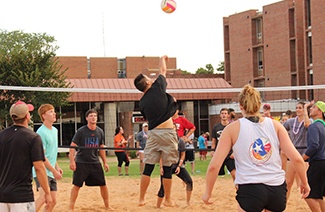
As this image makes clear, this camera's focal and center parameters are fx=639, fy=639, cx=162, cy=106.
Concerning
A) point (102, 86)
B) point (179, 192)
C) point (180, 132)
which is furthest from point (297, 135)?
point (102, 86)

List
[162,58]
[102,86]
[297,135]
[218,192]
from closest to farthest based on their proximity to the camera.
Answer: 1. [162,58]
2. [297,135]
3. [218,192]
4. [102,86]

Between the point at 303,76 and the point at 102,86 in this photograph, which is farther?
the point at 303,76

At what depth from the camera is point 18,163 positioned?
661 cm

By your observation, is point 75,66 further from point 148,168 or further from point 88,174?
point 148,168

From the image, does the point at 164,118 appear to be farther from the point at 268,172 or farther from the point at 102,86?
the point at 102,86

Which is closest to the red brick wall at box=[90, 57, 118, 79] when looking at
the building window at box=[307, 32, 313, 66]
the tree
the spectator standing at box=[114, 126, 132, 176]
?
the tree

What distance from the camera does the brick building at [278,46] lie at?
44.0 meters

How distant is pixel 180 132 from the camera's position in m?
12.9

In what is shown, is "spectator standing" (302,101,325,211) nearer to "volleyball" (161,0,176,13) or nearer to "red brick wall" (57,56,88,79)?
"volleyball" (161,0,176,13)

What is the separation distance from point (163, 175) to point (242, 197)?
4.77 m

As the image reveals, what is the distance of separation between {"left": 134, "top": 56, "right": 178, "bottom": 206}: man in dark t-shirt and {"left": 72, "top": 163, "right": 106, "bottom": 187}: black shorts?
102 cm

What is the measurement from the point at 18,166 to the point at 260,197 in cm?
260

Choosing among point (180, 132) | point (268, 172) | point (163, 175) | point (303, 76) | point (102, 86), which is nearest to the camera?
point (268, 172)

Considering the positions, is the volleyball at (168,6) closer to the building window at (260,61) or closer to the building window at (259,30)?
the building window at (259,30)
